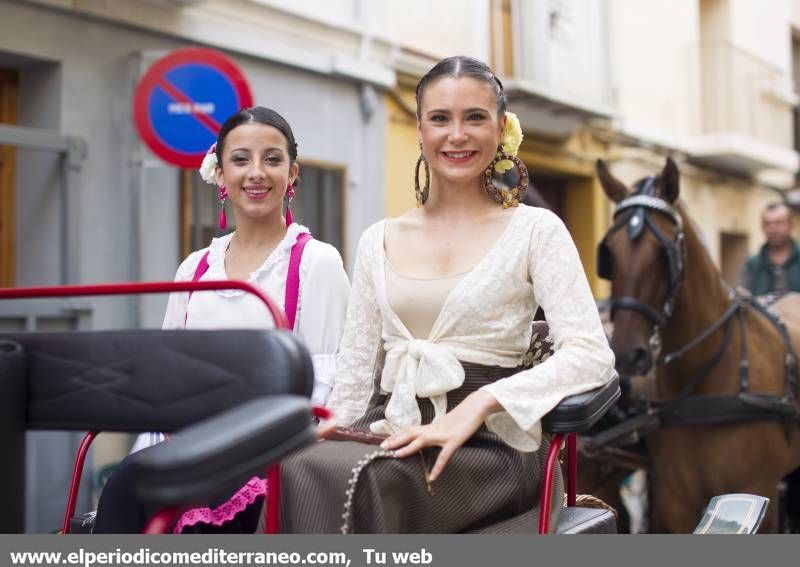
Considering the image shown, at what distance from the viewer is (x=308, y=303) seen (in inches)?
108

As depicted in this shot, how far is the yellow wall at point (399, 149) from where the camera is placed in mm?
9477

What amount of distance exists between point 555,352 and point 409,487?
461mm

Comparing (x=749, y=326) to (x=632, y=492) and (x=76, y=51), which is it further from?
(x=76, y=51)

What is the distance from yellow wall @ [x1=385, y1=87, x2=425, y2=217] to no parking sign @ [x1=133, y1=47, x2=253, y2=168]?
11.5 feet

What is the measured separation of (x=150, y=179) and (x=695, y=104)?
10226mm

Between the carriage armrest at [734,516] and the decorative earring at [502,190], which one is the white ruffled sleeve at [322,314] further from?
the carriage armrest at [734,516]

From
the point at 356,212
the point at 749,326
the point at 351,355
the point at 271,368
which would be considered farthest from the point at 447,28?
the point at 271,368

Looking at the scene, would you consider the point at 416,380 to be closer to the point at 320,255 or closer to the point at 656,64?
the point at 320,255

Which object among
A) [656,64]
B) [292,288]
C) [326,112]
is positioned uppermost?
[656,64]

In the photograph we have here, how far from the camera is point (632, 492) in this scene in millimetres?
6410

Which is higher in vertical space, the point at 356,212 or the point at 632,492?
the point at 356,212

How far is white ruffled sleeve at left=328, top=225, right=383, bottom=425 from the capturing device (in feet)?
8.67

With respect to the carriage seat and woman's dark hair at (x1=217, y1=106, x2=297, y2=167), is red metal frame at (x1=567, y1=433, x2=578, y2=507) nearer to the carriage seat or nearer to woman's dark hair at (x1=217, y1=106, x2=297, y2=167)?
the carriage seat

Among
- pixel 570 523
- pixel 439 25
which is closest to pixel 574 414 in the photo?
pixel 570 523
